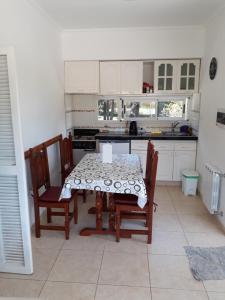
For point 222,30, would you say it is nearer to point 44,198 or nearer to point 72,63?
point 72,63

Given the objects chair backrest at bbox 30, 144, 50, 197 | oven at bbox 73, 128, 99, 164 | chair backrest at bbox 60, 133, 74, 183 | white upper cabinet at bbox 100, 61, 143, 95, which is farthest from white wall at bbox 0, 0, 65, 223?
white upper cabinet at bbox 100, 61, 143, 95

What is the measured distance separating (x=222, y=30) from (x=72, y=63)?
238cm

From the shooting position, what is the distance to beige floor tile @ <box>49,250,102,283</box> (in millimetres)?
2186

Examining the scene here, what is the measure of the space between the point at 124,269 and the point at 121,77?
10.1 feet

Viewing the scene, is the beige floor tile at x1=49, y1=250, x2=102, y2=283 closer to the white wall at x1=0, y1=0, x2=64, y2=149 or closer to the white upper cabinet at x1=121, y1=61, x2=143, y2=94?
the white wall at x1=0, y1=0, x2=64, y2=149

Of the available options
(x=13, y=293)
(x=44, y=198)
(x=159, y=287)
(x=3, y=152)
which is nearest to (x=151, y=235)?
(x=159, y=287)

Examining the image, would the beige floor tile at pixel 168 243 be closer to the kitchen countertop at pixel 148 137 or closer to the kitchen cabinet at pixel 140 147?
the kitchen cabinet at pixel 140 147

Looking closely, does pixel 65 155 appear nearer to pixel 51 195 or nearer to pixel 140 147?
pixel 51 195

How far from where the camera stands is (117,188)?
2455mm

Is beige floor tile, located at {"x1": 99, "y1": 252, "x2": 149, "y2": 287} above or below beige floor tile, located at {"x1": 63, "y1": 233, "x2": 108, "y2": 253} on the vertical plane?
below

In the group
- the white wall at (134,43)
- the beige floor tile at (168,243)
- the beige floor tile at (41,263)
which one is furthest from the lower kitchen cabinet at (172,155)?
the beige floor tile at (41,263)

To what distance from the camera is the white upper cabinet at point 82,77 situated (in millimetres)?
4285

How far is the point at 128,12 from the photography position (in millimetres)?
3316

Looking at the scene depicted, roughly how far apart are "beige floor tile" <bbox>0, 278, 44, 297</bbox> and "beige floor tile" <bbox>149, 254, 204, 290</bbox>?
0.97 metres
